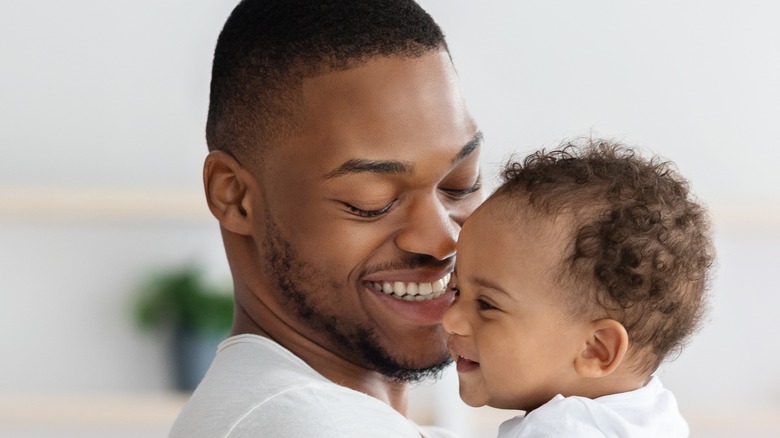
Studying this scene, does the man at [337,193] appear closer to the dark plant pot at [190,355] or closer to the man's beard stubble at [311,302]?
the man's beard stubble at [311,302]

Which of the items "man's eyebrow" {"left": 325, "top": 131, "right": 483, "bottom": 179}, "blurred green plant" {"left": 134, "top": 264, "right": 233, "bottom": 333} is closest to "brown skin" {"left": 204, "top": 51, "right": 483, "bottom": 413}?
"man's eyebrow" {"left": 325, "top": 131, "right": 483, "bottom": 179}

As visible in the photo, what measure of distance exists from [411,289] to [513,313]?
0.48 feet

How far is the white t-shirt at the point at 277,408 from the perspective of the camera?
3.79ft

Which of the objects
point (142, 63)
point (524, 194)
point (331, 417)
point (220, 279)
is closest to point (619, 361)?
point (524, 194)

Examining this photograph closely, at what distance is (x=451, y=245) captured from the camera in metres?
1.38

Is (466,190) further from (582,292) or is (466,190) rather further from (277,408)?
(277,408)

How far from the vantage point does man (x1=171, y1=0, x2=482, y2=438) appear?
1.31 m

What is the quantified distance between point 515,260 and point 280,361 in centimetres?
31

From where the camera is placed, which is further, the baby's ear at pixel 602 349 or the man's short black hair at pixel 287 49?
the man's short black hair at pixel 287 49

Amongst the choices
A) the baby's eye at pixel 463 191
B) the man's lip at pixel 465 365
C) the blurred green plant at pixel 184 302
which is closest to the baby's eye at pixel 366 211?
the baby's eye at pixel 463 191

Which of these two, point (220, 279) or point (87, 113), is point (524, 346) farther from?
point (87, 113)

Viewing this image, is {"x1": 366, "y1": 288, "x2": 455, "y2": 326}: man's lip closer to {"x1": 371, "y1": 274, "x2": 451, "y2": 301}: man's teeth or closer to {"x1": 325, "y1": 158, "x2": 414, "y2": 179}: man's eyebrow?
{"x1": 371, "y1": 274, "x2": 451, "y2": 301}: man's teeth

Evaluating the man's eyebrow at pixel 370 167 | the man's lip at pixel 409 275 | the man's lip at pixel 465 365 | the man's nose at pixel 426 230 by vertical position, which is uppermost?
the man's eyebrow at pixel 370 167

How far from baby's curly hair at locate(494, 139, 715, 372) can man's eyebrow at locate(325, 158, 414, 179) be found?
0.45ft
